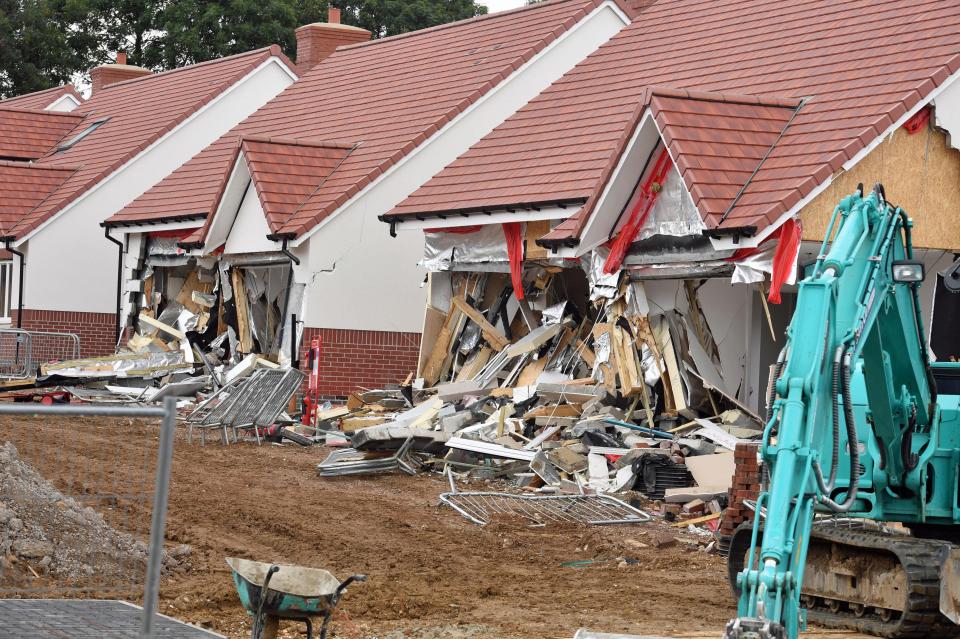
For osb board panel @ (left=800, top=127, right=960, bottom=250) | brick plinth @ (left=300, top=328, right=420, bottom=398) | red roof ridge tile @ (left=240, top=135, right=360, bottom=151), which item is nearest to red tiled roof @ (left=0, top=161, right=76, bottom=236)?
red roof ridge tile @ (left=240, top=135, right=360, bottom=151)

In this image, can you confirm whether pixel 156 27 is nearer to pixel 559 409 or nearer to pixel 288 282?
pixel 288 282

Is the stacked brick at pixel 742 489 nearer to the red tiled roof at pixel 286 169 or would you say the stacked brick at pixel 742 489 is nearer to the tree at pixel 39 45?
the red tiled roof at pixel 286 169

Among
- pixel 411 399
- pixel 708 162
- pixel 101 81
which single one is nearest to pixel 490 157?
pixel 411 399

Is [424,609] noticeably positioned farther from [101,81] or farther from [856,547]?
[101,81]

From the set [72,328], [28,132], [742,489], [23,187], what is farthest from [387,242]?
[28,132]

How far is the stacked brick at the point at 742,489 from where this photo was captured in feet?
44.9

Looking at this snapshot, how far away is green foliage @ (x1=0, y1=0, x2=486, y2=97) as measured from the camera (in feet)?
188

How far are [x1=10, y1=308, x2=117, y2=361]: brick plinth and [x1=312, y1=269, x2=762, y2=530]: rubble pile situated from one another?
11243 mm

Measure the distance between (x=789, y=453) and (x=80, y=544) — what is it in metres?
5.56

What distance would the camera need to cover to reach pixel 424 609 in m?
10.9

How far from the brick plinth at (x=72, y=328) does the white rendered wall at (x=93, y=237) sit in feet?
0.54

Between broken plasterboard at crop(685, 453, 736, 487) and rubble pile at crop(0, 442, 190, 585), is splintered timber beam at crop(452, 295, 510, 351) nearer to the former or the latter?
broken plasterboard at crop(685, 453, 736, 487)

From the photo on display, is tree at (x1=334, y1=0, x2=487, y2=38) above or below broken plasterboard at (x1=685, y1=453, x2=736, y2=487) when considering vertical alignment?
above

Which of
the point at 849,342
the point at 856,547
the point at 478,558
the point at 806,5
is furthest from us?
the point at 806,5
